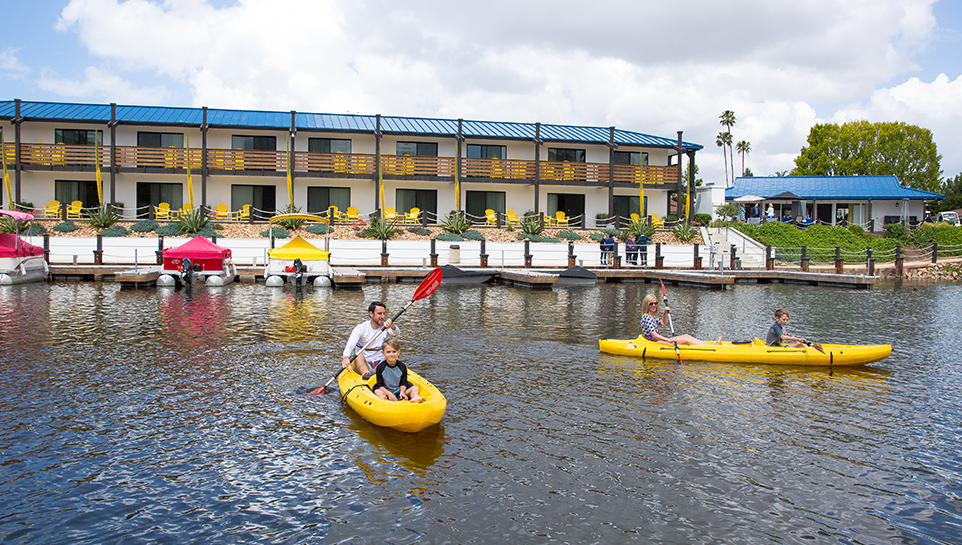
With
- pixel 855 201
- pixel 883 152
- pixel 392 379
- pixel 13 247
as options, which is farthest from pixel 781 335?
pixel 883 152

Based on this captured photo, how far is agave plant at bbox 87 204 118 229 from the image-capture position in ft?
115

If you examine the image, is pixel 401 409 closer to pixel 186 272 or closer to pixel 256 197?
pixel 186 272

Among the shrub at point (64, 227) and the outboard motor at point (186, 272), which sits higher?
the shrub at point (64, 227)

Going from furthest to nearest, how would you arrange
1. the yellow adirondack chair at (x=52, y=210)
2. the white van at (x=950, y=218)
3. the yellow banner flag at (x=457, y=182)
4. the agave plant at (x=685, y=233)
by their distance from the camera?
the white van at (x=950, y=218) → the yellow banner flag at (x=457, y=182) → the agave plant at (x=685, y=233) → the yellow adirondack chair at (x=52, y=210)

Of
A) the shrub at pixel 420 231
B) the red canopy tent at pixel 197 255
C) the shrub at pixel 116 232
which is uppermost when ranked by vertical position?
the shrub at pixel 420 231

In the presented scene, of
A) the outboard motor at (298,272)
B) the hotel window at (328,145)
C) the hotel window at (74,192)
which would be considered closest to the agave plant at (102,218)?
the hotel window at (74,192)

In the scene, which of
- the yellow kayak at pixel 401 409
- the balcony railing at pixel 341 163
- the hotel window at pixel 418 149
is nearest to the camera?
the yellow kayak at pixel 401 409

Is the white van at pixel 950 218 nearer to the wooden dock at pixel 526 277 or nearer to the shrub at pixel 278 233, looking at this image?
the wooden dock at pixel 526 277

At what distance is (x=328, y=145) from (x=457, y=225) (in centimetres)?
1062

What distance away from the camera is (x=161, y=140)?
1592 inches

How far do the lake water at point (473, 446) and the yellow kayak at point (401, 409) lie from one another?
20 centimetres

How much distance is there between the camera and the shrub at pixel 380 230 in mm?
35906

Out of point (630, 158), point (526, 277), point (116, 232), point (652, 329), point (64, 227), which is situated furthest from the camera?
point (630, 158)

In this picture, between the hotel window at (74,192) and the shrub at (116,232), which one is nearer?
the shrub at (116,232)
